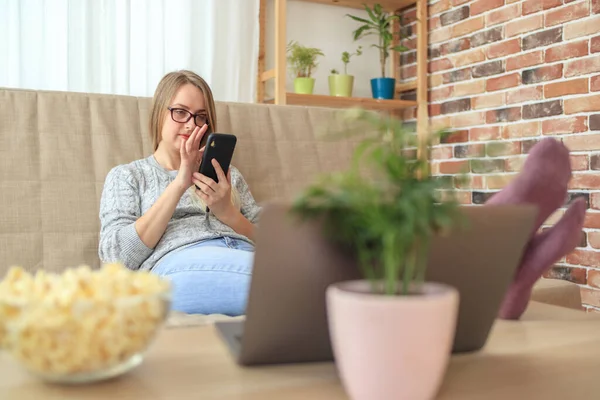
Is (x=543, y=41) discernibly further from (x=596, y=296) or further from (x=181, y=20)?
(x=181, y=20)

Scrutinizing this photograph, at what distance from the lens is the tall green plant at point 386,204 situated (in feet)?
1.59

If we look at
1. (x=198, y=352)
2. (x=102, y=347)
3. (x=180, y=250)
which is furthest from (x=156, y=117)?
(x=102, y=347)

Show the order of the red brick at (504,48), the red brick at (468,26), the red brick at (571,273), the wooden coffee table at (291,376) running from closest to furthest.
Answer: the wooden coffee table at (291,376), the red brick at (571,273), the red brick at (504,48), the red brick at (468,26)

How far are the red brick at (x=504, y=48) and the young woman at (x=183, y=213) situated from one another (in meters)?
1.47

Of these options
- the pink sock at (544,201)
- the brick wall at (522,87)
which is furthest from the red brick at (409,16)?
the pink sock at (544,201)

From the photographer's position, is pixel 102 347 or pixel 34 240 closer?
pixel 102 347

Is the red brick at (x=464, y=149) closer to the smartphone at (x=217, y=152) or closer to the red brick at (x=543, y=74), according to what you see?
the red brick at (x=543, y=74)

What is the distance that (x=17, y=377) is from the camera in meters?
0.62

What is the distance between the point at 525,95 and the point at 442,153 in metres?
0.53

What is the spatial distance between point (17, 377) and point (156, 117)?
3.78 feet

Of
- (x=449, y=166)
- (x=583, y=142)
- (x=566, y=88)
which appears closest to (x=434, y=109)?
(x=449, y=166)

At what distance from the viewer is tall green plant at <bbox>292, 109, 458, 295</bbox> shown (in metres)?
0.48

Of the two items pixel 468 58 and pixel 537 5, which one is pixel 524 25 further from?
pixel 468 58

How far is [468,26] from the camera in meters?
2.85
